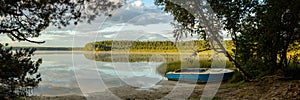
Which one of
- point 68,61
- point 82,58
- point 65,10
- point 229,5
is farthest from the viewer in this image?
point 68,61

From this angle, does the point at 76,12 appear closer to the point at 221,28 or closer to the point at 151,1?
the point at 151,1

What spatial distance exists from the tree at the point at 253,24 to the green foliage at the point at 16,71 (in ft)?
15.2

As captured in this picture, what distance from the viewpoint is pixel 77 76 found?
409 inches

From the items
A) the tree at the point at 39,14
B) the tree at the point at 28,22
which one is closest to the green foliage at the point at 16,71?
the tree at the point at 28,22

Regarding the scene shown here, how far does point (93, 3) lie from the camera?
192 inches

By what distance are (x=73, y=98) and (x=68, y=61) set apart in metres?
2.29

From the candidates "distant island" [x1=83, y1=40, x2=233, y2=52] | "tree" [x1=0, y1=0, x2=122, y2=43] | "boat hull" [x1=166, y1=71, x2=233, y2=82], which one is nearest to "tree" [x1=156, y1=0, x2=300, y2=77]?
"distant island" [x1=83, y1=40, x2=233, y2=52]

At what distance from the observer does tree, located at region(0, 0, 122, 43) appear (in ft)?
14.3

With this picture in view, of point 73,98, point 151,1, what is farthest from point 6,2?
point 151,1

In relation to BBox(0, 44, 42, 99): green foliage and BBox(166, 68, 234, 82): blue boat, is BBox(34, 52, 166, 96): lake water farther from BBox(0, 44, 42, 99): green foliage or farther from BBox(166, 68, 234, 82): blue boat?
BBox(0, 44, 42, 99): green foliage

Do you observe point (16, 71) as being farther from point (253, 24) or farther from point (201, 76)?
point (201, 76)

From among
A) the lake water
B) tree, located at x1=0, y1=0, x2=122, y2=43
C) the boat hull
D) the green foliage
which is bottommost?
the boat hull

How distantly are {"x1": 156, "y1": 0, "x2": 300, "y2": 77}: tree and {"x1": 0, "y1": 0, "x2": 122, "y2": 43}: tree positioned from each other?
11.7 feet

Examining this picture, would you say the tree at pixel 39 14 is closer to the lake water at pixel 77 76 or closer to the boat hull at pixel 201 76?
the lake water at pixel 77 76
